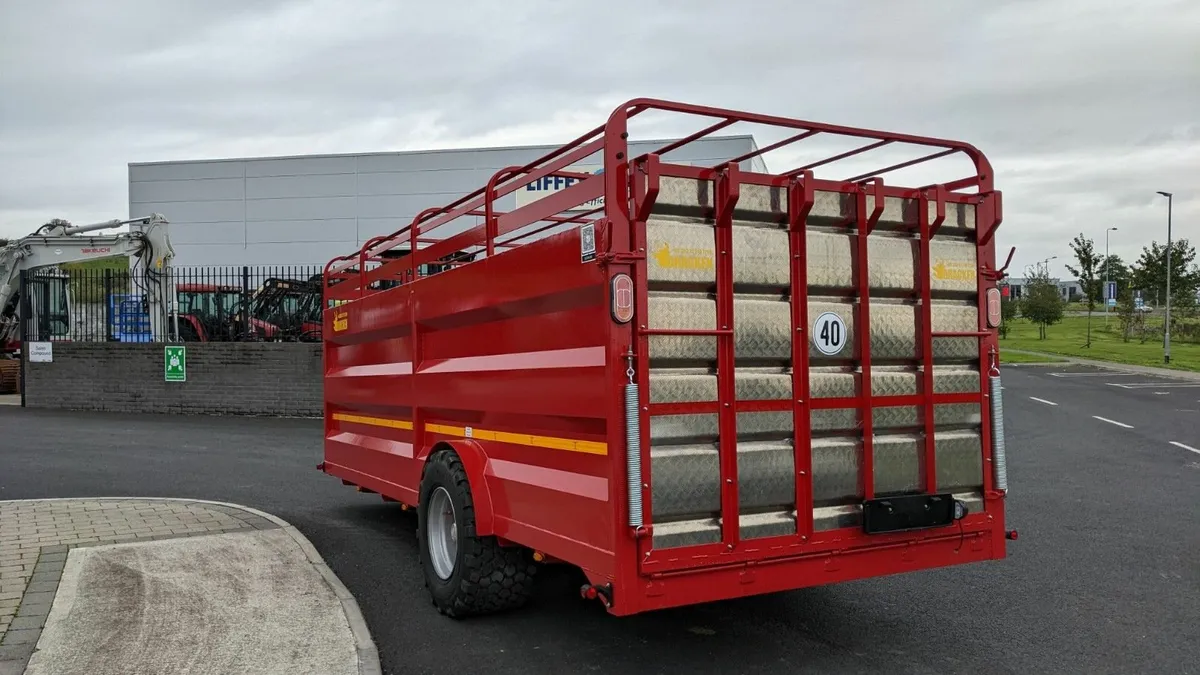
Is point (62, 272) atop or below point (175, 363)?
atop

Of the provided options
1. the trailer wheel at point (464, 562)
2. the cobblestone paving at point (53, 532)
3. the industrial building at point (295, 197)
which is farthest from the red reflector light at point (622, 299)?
the industrial building at point (295, 197)

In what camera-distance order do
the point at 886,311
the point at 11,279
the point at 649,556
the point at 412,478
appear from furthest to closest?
the point at 11,279 → the point at 412,478 → the point at 886,311 → the point at 649,556

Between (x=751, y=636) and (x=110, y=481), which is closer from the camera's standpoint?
(x=751, y=636)

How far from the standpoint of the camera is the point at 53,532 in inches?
291

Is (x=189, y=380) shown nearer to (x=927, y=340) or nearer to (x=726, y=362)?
(x=726, y=362)

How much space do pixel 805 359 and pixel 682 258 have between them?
81 cm

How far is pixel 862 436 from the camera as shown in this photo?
4594 millimetres

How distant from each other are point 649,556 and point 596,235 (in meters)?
1.42

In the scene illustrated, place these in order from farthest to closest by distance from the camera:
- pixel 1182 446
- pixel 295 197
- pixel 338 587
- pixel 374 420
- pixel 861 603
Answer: pixel 295 197 → pixel 1182 446 → pixel 374 420 → pixel 338 587 → pixel 861 603

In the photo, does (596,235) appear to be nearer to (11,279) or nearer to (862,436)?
(862,436)

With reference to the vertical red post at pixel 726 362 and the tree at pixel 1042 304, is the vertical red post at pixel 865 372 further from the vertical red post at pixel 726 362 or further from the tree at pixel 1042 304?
the tree at pixel 1042 304

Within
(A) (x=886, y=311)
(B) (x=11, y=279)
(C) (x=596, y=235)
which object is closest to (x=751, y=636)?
(A) (x=886, y=311)

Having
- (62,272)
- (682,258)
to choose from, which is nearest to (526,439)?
(682,258)

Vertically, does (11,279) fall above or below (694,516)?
above
